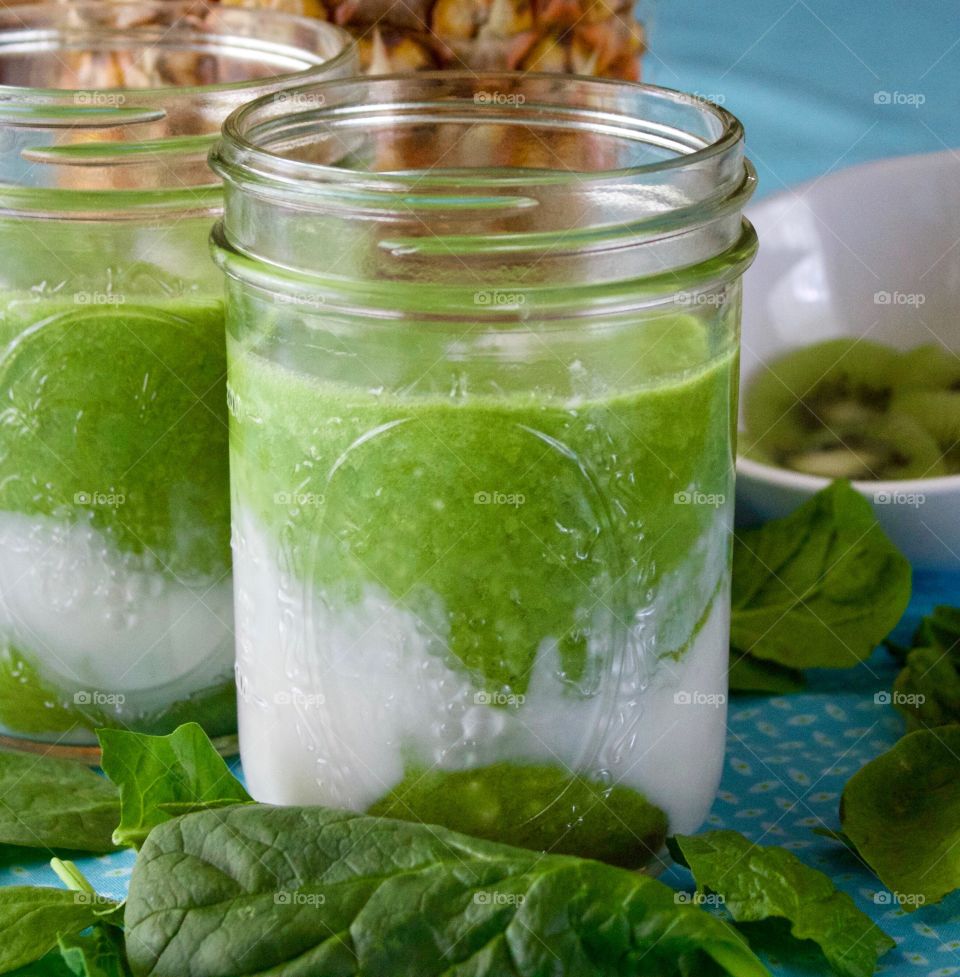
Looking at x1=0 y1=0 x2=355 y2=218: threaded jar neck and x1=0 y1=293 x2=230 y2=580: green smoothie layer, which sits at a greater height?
x1=0 y1=0 x2=355 y2=218: threaded jar neck

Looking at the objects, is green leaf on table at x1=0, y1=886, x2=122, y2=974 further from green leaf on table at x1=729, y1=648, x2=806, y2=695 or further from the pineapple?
the pineapple

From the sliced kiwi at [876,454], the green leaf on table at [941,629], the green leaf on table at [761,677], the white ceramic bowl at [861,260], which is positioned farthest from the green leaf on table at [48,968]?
the white ceramic bowl at [861,260]

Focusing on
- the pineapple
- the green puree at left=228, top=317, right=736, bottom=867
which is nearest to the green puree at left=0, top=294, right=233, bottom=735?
the green puree at left=228, top=317, right=736, bottom=867

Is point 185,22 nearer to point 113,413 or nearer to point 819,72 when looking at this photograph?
point 113,413

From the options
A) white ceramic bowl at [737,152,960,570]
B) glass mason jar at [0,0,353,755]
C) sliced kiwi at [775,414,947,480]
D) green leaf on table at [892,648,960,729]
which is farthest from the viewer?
white ceramic bowl at [737,152,960,570]

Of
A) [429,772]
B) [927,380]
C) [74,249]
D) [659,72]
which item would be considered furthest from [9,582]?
[659,72]

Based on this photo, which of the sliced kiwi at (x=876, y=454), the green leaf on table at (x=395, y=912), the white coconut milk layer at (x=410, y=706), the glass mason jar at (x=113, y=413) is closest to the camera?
the green leaf on table at (x=395, y=912)

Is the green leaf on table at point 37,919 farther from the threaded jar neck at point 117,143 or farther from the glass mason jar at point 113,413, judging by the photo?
the threaded jar neck at point 117,143
